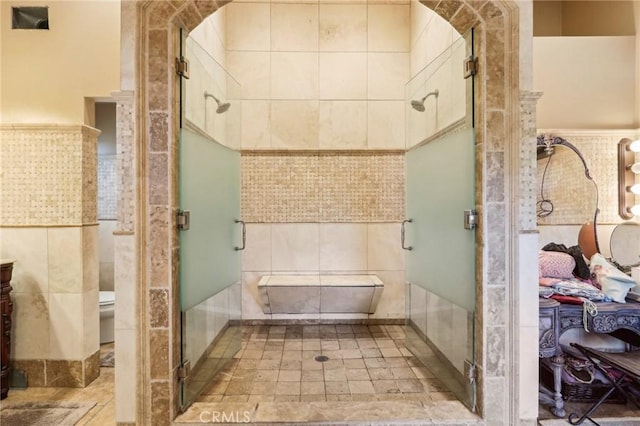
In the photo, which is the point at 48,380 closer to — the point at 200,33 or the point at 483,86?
the point at 200,33

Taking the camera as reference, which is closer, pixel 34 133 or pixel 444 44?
pixel 34 133

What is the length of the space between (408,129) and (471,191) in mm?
1611

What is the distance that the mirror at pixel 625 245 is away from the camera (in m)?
2.42

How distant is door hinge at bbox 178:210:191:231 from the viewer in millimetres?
1771

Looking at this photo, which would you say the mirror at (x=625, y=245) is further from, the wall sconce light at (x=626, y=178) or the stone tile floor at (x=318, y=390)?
the stone tile floor at (x=318, y=390)

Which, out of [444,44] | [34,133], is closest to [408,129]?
[444,44]

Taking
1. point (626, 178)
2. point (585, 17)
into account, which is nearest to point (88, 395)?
point (626, 178)

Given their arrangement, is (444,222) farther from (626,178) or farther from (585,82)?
(585,82)

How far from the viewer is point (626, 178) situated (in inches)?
98.3

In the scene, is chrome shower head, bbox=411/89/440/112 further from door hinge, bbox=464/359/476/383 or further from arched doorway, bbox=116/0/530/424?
door hinge, bbox=464/359/476/383

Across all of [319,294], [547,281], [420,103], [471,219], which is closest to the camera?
[471,219]

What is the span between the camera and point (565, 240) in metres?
2.55

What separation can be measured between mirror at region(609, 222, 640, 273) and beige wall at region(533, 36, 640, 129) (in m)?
0.78

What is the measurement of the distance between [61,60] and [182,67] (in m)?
1.32
